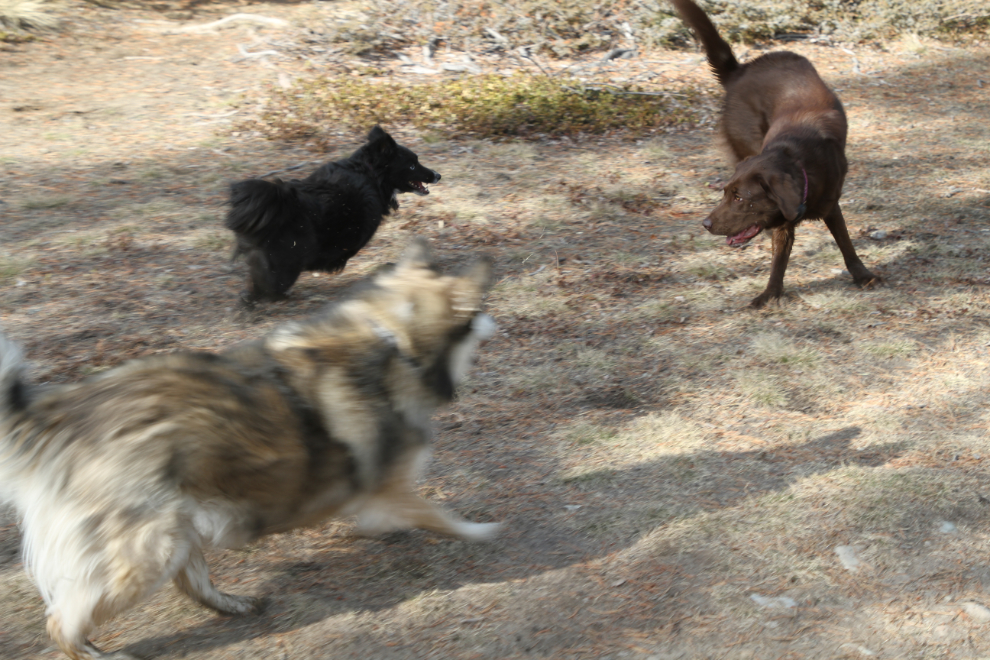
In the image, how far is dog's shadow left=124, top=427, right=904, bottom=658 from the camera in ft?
9.77

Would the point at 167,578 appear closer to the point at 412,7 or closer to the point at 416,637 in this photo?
the point at 416,637

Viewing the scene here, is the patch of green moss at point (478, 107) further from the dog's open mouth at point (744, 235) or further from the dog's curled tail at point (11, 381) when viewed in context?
the dog's curled tail at point (11, 381)

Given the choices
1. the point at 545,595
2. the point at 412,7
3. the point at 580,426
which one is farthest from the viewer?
the point at 412,7

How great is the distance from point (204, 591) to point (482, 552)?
1.17 m

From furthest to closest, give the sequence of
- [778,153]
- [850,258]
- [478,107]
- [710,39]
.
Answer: [478,107]
[710,39]
[850,258]
[778,153]

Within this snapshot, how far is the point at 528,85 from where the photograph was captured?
10.1m

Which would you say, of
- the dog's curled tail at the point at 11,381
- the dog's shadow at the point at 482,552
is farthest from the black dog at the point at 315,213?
the dog's curled tail at the point at 11,381

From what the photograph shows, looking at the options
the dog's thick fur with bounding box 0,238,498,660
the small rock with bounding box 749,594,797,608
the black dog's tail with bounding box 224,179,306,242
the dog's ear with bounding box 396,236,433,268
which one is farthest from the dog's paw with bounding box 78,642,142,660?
the black dog's tail with bounding box 224,179,306,242

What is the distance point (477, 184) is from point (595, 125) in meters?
2.30

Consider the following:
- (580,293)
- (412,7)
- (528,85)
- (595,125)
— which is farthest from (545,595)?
(412,7)

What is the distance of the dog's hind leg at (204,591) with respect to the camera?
8.84 feet

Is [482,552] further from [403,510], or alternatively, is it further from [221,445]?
[221,445]

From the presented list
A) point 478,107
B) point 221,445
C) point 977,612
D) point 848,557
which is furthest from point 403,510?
point 478,107

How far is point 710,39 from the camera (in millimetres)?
6746
